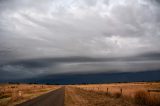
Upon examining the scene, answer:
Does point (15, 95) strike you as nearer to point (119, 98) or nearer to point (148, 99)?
point (119, 98)

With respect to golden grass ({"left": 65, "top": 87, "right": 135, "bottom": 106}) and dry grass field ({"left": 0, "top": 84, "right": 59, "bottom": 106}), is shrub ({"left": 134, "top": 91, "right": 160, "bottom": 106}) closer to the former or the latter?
golden grass ({"left": 65, "top": 87, "right": 135, "bottom": 106})

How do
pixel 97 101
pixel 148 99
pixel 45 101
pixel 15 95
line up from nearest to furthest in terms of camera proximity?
pixel 148 99 → pixel 97 101 → pixel 45 101 → pixel 15 95

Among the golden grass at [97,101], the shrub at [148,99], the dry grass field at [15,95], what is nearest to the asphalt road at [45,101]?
the golden grass at [97,101]

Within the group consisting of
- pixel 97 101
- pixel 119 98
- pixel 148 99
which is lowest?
pixel 97 101

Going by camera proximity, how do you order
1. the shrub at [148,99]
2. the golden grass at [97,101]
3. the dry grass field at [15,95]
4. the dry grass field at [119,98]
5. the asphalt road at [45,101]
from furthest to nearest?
the dry grass field at [15,95] < the asphalt road at [45,101] < the golden grass at [97,101] < the dry grass field at [119,98] < the shrub at [148,99]

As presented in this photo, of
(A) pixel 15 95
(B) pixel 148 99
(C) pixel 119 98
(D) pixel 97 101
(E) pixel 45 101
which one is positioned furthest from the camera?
(A) pixel 15 95

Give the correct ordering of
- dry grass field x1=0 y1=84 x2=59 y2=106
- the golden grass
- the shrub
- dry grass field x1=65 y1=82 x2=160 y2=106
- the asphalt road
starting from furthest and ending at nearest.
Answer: dry grass field x1=0 y1=84 x2=59 y2=106 → the asphalt road → the golden grass → dry grass field x1=65 y1=82 x2=160 y2=106 → the shrub

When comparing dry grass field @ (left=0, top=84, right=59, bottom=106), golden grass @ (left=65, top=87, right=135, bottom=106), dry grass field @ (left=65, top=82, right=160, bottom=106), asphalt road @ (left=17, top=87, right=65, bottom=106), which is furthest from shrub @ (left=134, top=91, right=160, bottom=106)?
dry grass field @ (left=0, top=84, right=59, bottom=106)

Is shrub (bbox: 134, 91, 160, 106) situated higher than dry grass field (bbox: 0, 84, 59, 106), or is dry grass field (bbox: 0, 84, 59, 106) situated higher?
shrub (bbox: 134, 91, 160, 106)

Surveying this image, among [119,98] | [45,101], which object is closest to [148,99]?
[119,98]

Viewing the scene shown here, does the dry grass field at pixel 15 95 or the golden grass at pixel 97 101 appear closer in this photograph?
the golden grass at pixel 97 101

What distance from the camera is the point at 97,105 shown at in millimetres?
23297

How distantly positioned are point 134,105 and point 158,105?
6.82 feet

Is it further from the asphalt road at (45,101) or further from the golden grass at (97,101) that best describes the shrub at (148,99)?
the asphalt road at (45,101)
